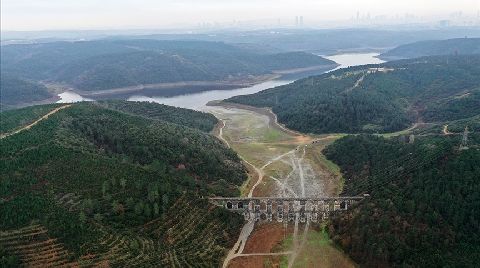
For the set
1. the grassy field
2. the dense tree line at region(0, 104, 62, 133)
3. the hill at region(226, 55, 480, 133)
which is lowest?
the grassy field

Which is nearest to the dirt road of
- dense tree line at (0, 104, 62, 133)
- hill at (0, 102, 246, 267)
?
dense tree line at (0, 104, 62, 133)

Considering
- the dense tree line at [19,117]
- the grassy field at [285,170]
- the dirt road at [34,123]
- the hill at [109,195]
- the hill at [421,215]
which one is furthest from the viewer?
the dense tree line at [19,117]

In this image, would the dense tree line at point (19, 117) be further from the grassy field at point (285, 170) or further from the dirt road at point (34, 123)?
the grassy field at point (285, 170)

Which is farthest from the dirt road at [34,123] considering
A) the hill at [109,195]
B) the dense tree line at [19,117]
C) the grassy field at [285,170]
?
the grassy field at [285,170]

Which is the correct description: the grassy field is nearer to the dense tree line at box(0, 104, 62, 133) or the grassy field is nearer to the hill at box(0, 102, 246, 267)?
the hill at box(0, 102, 246, 267)

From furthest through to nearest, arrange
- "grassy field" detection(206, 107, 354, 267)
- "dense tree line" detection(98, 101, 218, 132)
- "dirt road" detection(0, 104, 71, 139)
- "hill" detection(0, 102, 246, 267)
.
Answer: "dense tree line" detection(98, 101, 218, 132) < "dirt road" detection(0, 104, 71, 139) < "grassy field" detection(206, 107, 354, 267) < "hill" detection(0, 102, 246, 267)

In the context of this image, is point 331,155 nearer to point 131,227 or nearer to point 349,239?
point 349,239

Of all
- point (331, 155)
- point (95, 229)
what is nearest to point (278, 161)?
point (331, 155)

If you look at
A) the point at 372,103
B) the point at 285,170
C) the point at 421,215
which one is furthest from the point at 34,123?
the point at 372,103
